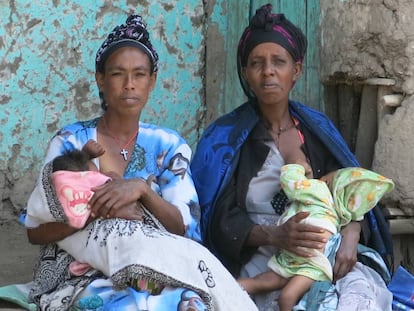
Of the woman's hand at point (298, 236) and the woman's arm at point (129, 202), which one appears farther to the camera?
the woman's hand at point (298, 236)

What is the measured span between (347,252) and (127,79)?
122cm

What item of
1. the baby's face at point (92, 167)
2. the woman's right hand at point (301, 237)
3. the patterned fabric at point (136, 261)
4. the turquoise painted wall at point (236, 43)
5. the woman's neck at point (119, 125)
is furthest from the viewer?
the turquoise painted wall at point (236, 43)

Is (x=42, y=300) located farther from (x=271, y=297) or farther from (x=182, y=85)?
(x=182, y=85)

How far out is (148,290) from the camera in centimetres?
372

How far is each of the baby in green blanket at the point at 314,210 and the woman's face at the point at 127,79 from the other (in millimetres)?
714

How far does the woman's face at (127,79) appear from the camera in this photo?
4.15 metres

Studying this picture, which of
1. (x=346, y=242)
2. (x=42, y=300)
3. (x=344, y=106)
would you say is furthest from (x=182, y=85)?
(x=42, y=300)

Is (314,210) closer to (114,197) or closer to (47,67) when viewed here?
(114,197)

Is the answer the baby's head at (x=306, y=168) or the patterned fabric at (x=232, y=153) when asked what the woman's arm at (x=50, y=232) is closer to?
the patterned fabric at (x=232, y=153)

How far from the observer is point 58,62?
227 inches

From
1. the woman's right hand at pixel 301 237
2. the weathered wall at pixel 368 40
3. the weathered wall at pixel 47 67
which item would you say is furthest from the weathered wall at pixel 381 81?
the weathered wall at pixel 47 67

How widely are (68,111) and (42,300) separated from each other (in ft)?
6.75

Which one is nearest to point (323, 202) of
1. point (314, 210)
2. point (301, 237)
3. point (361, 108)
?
point (314, 210)

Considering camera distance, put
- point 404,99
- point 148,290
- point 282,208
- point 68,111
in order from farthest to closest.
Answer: point 68,111 → point 404,99 → point 282,208 → point 148,290
